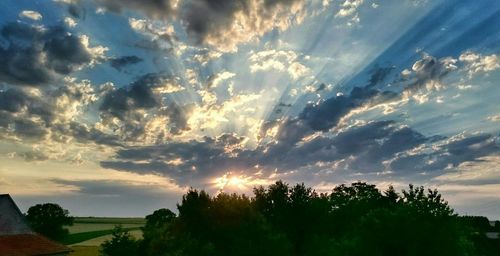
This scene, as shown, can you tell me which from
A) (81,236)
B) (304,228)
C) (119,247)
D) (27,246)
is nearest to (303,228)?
(304,228)

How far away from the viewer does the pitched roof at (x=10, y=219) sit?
7606 centimetres

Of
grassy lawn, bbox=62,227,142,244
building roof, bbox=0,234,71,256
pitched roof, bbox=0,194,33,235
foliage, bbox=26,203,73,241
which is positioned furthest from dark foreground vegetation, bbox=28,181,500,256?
grassy lawn, bbox=62,227,142,244

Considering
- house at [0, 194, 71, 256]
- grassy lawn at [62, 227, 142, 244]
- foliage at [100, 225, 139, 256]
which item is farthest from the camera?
grassy lawn at [62, 227, 142, 244]

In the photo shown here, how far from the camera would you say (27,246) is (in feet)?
228

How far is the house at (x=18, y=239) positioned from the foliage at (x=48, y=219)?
38.5 m

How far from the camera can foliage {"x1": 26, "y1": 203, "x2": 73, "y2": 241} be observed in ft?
376

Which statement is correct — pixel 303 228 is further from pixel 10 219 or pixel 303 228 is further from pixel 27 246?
pixel 10 219

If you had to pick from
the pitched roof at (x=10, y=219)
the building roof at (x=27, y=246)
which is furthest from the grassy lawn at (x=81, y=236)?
the building roof at (x=27, y=246)

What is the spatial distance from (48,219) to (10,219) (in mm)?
40201

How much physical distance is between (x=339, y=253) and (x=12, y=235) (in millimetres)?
54311

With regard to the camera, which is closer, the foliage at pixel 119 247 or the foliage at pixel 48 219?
the foliage at pixel 119 247

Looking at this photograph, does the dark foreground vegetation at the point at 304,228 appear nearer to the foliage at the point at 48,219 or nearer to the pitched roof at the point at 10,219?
the pitched roof at the point at 10,219

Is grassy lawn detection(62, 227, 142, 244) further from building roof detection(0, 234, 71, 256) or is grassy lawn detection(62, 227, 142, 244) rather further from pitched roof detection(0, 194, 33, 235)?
building roof detection(0, 234, 71, 256)

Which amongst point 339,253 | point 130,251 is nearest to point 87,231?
point 130,251
